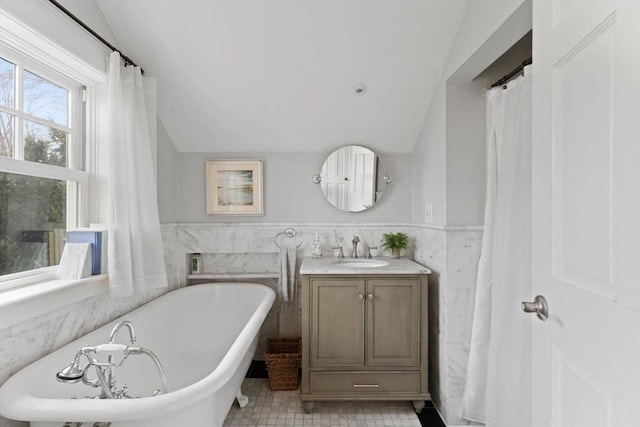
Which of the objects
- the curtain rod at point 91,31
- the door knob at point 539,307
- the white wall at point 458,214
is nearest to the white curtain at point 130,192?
the curtain rod at point 91,31

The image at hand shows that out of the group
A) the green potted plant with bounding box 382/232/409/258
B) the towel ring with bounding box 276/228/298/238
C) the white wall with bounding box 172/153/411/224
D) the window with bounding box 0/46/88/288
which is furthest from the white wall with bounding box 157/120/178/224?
the green potted plant with bounding box 382/232/409/258

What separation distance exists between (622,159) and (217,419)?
1640mm

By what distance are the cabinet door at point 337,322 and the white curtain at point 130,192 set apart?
0.97 metres

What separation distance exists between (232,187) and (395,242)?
54.5 inches

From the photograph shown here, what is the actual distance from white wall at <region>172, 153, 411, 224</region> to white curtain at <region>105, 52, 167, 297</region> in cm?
78

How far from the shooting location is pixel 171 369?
2.30 m

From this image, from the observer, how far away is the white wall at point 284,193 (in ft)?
9.68

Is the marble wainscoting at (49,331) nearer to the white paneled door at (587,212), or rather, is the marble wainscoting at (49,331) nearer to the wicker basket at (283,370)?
the wicker basket at (283,370)

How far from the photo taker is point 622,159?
29.0 inches

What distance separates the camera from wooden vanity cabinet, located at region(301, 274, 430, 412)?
89.1 inches

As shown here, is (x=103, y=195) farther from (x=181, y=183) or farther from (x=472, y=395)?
(x=472, y=395)

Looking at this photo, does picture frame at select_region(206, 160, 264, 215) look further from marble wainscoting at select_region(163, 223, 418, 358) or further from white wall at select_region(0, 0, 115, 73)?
white wall at select_region(0, 0, 115, 73)

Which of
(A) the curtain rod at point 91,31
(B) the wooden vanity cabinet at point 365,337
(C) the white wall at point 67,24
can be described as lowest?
(B) the wooden vanity cabinet at point 365,337

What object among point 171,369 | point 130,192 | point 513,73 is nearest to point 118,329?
point 130,192
